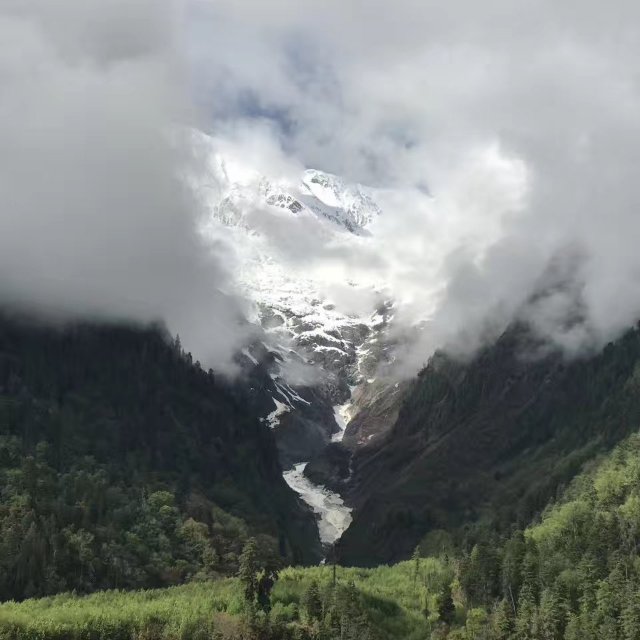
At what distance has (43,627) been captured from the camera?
641ft

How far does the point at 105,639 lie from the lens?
656 feet

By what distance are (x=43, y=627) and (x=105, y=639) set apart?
1405 cm
